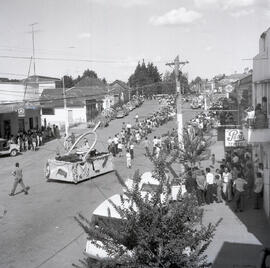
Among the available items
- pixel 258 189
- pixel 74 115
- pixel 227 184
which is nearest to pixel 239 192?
pixel 258 189

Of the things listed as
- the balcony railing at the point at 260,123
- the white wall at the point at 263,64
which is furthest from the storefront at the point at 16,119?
the balcony railing at the point at 260,123

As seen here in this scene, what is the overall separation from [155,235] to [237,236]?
22.7 feet

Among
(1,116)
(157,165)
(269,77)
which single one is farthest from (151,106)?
(157,165)

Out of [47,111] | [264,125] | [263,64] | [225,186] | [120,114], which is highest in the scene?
[263,64]

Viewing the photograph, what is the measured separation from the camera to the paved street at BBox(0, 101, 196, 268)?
11.4 meters

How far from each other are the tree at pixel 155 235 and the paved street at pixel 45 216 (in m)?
4.61

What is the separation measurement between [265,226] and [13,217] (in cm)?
859

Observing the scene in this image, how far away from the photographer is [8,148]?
96.2ft

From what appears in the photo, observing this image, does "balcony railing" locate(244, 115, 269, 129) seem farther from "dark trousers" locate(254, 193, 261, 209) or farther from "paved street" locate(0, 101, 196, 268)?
"paved street" locate(0, 101, 196, 268)

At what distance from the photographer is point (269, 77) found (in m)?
14.1

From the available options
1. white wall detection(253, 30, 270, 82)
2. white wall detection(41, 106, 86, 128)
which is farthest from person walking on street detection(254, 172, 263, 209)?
white wall detection(41, 106, 86, 128)

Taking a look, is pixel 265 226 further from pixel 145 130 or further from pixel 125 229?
pixel 145 130

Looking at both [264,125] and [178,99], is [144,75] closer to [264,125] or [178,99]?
[178,99]

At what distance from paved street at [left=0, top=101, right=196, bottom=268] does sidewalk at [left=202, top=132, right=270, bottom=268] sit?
3.85 m
